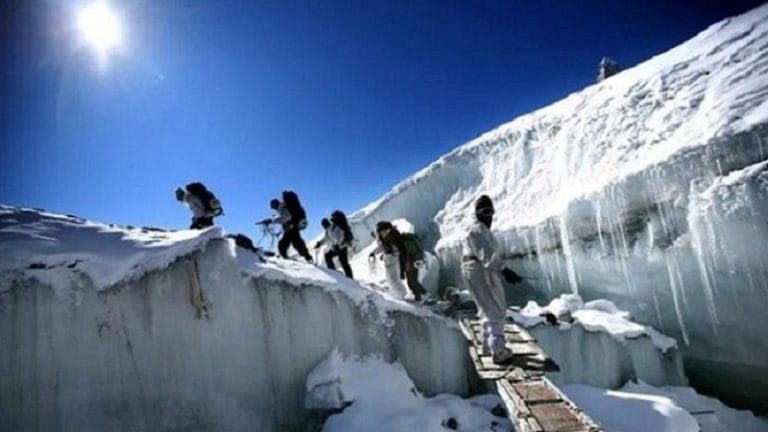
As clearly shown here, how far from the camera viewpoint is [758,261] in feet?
28.3

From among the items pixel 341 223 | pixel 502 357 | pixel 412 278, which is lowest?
pixel 502 357

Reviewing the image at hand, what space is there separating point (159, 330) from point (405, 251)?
15.6 ft

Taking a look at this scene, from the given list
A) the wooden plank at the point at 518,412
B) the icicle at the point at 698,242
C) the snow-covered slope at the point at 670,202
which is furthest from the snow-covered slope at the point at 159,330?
the snow-covered slope at the point at 670,202

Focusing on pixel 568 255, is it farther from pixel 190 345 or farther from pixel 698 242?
pixel 190 345

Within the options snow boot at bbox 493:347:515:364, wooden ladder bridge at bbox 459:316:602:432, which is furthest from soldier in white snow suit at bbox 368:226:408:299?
snow boot at bbox 493:347:515:364

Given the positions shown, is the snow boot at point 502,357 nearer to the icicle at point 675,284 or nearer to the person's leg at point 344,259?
the person's leg at point 344,259

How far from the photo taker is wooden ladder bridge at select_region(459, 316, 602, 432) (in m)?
4.05

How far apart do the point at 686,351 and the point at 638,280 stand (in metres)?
2.21

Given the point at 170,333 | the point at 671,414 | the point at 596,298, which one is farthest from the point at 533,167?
the point at 170,333

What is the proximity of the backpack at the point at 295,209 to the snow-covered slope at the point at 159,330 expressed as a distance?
59.7 inches

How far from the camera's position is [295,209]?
8406 millimetres

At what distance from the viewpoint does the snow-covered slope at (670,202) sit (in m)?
8.91

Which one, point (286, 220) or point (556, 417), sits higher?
point (286, 220)

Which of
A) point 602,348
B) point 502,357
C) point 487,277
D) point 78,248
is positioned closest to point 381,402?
point 502,357
